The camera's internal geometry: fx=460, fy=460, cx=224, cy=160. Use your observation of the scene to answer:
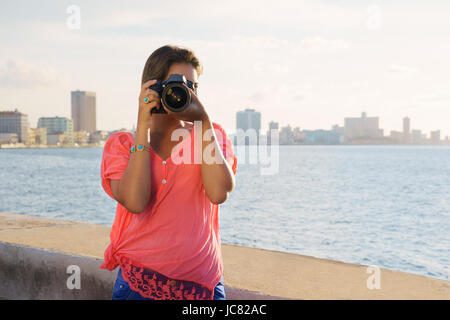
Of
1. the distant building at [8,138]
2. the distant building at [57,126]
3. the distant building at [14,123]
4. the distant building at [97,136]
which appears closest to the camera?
the distant building at [8,138]

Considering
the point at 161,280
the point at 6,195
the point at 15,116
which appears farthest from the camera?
the point at 15,116

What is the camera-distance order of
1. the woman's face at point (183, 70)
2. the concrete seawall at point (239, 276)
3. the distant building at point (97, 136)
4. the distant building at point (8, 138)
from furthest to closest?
the distant building at point (97, 136)
the distant building at point (8, 138)
the concrete seawall at point (239, 276)
the woman's face at point (183, 70)

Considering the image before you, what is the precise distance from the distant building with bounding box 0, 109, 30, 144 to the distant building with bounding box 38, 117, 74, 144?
11897 millimetres

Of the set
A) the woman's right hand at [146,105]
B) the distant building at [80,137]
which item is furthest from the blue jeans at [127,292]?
the distant building at [80,137]

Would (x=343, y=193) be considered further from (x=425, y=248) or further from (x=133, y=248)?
(x=133, y=248)

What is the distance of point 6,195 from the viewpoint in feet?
120

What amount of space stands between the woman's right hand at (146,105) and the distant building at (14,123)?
501 ft

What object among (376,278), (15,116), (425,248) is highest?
(15,116)

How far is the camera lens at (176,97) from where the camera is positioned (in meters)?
1.57

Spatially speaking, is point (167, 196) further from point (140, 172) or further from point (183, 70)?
point (183, 70)

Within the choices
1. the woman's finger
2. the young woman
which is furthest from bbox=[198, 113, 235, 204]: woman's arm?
the woman's finger

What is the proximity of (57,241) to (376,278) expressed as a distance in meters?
2.55

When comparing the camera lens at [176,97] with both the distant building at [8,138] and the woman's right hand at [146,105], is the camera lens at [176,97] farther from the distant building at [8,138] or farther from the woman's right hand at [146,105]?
the distant building at [8,138]
